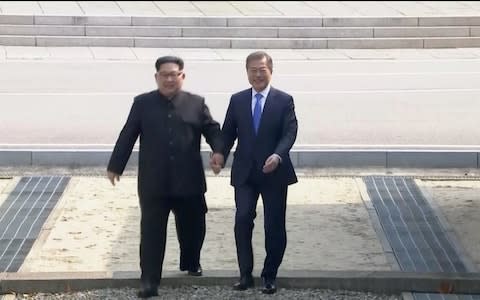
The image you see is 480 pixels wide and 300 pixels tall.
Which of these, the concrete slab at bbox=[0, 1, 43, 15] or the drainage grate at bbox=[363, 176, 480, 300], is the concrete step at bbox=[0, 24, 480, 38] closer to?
the concrete slab at bbox=[0, 1, 43, 15]

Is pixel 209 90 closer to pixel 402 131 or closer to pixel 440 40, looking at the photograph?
pixel 402 131

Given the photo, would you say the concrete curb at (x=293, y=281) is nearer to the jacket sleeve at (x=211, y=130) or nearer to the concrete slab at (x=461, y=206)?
the concrete slab at (x=461, y=206)

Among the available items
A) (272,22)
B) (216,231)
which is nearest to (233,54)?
(272,22)

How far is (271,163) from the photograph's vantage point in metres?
8.06

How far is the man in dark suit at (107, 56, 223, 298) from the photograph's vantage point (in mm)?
8180

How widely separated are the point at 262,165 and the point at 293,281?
870mm

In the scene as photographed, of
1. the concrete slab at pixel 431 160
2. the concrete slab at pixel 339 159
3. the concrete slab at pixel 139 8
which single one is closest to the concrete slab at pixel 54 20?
the concrete slab at pixel 139 8

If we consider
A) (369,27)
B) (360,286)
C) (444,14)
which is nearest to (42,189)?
(360,286)

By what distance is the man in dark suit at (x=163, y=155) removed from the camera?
8.18 meters

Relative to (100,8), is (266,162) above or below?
above

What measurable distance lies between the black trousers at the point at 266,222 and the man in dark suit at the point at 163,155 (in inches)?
11.7

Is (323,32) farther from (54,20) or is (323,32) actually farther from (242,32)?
(54,20)

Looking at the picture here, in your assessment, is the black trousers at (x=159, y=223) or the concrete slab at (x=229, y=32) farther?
the concrete slab at (x=229, y=32)

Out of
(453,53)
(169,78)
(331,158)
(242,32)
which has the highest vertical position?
(169,78)
